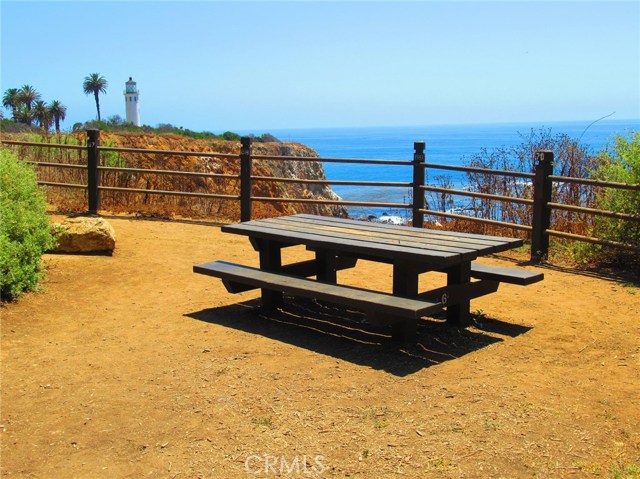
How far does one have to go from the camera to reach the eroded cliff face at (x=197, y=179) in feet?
45.9

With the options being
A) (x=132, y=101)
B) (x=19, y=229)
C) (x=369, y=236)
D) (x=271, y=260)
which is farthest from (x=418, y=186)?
(x=132, y=101)

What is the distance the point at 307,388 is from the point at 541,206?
5.08 m

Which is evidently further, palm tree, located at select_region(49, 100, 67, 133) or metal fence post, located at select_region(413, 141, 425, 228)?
palm tree, located at select_region(49, 100, 67, 133)

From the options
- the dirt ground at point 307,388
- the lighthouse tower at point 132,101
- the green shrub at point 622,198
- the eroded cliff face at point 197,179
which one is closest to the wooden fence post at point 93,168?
the eroded cliff face at point 197,179

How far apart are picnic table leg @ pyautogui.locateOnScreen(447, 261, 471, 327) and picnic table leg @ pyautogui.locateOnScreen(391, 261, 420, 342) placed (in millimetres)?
485

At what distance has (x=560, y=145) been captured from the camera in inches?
451

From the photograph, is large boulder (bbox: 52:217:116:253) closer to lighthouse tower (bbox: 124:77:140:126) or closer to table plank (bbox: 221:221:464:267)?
table plank (bbox: 221:221:464:267)

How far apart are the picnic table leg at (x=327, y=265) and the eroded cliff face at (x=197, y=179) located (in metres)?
4.51

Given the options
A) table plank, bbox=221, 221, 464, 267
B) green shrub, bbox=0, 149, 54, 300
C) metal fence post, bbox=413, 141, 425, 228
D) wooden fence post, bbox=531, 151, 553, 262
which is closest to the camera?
table plank, bbox=221, 221, 464, 267

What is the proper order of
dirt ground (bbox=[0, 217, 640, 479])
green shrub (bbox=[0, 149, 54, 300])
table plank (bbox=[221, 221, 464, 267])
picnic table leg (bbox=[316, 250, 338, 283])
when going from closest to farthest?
1. dirt ground (bbox=[0, 217, 640, 479])
2. table plank (bbox=[221, 221, 464, 267])
3. green shrub (bbox=[0, 149, 54, 300])
4. picnic table leg (bbox=[316, 250, 338, 283])

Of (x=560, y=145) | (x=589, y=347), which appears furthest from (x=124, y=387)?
(x=560, y=145)

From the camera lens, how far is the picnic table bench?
5.71 meters

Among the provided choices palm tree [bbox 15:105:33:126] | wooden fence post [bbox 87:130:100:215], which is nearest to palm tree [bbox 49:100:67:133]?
palm tree [bbox 15:105:33:126]

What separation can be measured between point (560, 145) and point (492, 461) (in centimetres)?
837
